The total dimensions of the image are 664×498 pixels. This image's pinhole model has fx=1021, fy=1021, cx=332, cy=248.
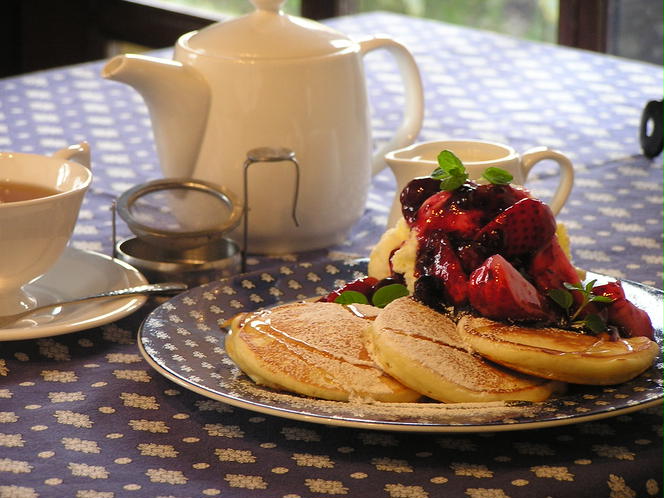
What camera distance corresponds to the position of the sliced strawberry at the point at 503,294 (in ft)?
2.53

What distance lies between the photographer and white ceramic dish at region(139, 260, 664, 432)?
682 mm

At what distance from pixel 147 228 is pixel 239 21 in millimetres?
281

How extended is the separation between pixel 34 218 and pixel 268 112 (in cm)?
34

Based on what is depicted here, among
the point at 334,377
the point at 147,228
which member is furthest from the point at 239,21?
the point at 334,377

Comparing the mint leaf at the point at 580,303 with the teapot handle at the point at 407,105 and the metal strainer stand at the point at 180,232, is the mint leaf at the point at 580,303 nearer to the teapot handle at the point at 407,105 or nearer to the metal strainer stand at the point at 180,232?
the metal strainer stand at the point at 180,232

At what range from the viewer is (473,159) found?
111 cm

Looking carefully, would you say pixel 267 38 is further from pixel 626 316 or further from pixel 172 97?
pixel 626 316

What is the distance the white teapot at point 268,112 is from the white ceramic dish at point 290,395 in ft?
0.54

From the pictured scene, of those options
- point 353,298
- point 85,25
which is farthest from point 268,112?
point 85,25

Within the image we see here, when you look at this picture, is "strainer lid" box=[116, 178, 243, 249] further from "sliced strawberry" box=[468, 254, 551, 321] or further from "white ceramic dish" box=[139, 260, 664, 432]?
"sliced strawberry" box=[468, 254, 551, 321]

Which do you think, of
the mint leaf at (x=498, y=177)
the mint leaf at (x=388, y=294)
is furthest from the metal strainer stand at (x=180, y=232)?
the mint leaf at (x=498, y=177)

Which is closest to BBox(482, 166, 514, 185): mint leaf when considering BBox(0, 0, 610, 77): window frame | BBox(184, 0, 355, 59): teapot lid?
BBox(184, 0, 355, 59): teapot lid

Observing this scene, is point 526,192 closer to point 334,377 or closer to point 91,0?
point 334,377

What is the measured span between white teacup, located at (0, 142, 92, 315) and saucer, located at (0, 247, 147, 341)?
3cm
